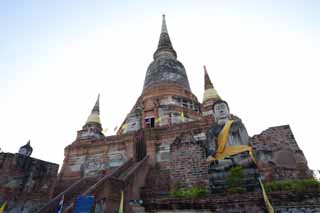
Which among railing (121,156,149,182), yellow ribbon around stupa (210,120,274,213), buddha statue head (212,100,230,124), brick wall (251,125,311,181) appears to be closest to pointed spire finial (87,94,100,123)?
railing (121,156,149,182)

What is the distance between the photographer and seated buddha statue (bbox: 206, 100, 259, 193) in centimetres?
603

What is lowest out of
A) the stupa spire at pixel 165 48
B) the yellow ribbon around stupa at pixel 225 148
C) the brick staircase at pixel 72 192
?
the brick staircase at pixel 72 192

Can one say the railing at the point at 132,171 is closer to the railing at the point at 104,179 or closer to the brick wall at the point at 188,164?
the railing at the point at 104,179

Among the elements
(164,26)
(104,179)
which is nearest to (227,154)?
(104,179)

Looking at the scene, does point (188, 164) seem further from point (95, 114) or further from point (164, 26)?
point (164, 26)

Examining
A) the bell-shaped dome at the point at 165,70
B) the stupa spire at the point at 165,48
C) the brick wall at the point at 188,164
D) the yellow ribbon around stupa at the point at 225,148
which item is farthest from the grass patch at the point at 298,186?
the stupa spire at the point at 165,48

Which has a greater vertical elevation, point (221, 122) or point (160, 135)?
point (160, 135)

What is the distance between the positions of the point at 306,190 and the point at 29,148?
56.4 ft

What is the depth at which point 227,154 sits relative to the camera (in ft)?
22.2

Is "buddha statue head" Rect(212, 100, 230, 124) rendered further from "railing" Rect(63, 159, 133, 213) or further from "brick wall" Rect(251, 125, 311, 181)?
"railing" Rect(63, 159, 133, 213)

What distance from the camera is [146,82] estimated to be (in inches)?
921

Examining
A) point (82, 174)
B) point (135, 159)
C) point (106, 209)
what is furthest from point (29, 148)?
point (106, 209)

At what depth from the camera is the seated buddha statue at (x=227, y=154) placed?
19.8ft

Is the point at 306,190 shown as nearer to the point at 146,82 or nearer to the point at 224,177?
the point at 224,177
